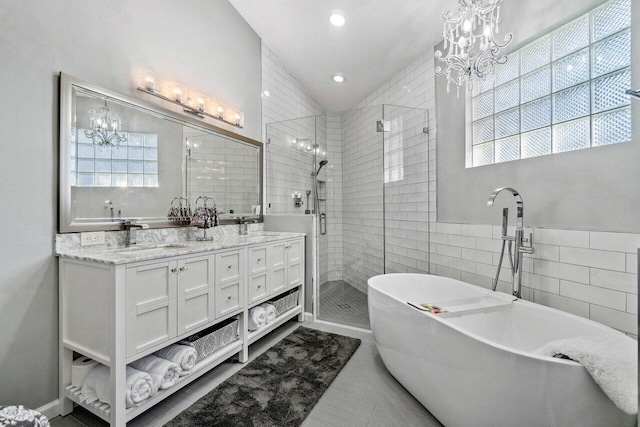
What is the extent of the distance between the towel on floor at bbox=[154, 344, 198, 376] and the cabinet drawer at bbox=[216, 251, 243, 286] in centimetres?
43

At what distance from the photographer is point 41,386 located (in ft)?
5.04

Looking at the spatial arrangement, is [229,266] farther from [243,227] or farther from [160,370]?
[243,227]

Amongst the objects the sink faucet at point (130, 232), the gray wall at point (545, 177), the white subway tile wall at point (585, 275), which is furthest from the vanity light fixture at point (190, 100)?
the white subway tile wall at point (585, 275)

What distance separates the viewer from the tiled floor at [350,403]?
1564 mm

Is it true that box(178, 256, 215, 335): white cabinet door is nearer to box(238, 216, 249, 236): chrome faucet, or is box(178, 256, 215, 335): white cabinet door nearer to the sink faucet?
the sink faucet

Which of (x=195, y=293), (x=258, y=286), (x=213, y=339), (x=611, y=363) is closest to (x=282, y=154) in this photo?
(x=258, y=286)

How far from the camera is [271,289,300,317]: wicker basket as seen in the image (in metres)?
2.68

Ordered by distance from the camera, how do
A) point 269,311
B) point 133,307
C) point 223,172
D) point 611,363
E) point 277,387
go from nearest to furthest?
point 611,363, point 133,307, point 277,387, point 269,311, point 223,172

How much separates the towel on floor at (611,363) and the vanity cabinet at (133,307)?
6.13 ft

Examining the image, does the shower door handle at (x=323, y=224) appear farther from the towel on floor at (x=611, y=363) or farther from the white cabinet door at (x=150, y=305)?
the towel on floor at (x=611, y=363)

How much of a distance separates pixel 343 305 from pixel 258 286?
126 cm

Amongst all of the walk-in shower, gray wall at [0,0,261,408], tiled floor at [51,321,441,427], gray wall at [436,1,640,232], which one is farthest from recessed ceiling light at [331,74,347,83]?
tiled floor at [51,321,441,427]

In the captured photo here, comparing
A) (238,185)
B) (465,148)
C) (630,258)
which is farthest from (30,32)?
(630,258)

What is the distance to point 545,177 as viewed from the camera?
1.92 metres
